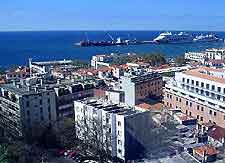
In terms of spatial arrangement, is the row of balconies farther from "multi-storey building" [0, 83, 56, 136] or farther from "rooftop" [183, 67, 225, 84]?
"multi-storey building" [0, 83, 56, 136]

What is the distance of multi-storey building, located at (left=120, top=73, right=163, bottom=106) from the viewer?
78.4 feet

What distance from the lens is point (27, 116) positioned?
20.1 meters

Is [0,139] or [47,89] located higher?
[47,89]

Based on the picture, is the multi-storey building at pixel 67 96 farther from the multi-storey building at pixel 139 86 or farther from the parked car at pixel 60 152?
the parked car at pixel 60 152

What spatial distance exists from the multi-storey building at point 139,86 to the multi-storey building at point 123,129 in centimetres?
594

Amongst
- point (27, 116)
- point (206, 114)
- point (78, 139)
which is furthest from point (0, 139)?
point (206, 114)

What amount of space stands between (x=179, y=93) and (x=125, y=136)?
8.37 m

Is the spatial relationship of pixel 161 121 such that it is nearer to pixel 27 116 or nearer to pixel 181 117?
pixel 181 117

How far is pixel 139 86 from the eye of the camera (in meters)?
24.4

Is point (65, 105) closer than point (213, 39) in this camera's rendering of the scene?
Yes

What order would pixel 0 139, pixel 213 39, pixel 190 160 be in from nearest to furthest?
pixel 190 160 < pixel 0 139 < pixel 213 39

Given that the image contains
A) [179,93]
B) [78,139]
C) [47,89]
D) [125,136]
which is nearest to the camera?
[125,136]

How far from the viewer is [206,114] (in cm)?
2167

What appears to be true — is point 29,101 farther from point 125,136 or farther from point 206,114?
point 206,114
